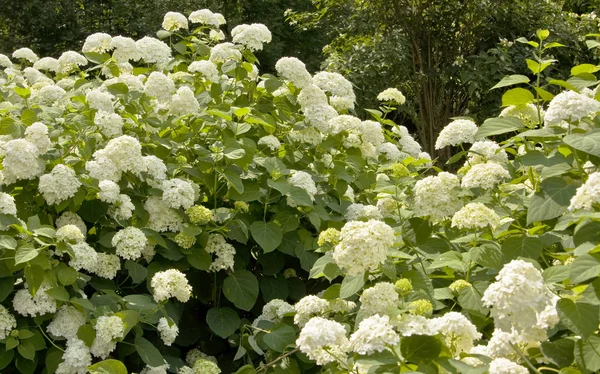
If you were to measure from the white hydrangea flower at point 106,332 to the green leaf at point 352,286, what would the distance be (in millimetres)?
680

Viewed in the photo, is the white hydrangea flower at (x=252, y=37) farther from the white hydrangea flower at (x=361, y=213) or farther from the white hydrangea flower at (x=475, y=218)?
the white hydrangea flower at (x=475, y=218)

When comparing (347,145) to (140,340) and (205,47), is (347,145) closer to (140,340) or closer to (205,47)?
(205,47)

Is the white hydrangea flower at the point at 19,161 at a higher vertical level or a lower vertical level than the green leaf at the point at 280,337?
higher

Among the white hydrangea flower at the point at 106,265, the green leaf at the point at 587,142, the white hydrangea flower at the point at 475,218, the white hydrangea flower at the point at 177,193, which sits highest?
the green leaf at the point at 587,142

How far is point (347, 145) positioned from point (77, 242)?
1.32 meters

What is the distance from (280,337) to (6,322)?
829 millimetres

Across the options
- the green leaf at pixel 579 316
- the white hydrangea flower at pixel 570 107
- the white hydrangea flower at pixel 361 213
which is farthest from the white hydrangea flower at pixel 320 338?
the white hydrangea flower at pixel 361 213

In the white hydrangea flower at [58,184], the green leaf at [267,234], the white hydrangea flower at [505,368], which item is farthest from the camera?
the green leaf at [267,234]

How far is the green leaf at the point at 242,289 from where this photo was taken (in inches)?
110

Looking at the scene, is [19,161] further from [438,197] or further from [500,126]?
[500,126]

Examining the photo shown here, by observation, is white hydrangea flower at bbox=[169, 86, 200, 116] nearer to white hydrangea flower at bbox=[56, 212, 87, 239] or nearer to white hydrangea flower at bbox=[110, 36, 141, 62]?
white hydrangea flower at bbox=[110, 36, 141, 62]

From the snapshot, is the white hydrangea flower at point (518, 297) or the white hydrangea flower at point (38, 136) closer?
the white hydrangea flower at point (518, 297)

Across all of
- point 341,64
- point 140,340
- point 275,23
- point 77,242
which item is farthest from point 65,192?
point 275,23

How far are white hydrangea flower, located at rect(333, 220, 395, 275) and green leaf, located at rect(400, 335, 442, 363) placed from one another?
27cm
